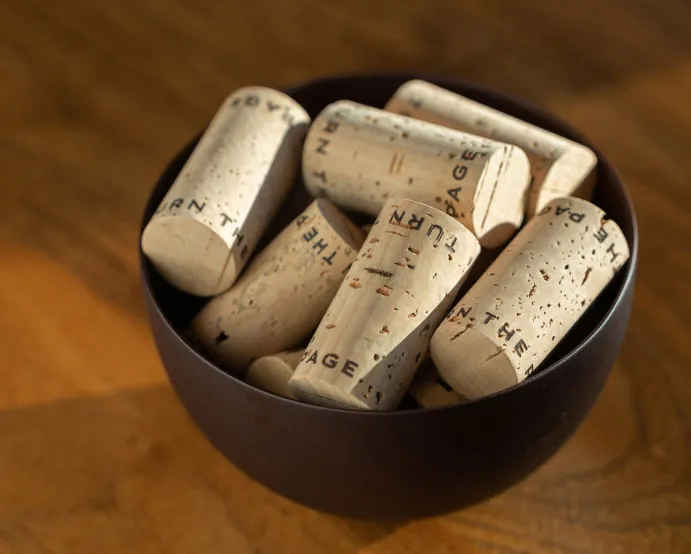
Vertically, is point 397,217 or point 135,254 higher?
point 397,217

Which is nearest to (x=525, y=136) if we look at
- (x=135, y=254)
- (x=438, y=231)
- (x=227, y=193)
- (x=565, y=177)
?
(x=565, y=177)

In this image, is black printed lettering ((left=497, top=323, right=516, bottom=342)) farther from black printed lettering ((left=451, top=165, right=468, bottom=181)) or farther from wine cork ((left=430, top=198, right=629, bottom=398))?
black printed lettering ((left=451, top=165, right=468, bottom=181))

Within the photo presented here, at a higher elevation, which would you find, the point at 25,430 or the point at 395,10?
the point at 395,10

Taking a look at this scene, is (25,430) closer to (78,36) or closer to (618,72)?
(78,36)

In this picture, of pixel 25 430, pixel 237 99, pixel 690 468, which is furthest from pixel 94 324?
pixel 690 468

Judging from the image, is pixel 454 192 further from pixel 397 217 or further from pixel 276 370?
pixel 276 370

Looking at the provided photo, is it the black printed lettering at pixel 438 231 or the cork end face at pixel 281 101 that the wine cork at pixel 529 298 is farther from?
the cork end face at pixel 281 101

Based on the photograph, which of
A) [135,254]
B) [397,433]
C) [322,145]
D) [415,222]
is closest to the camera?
[397,433]
